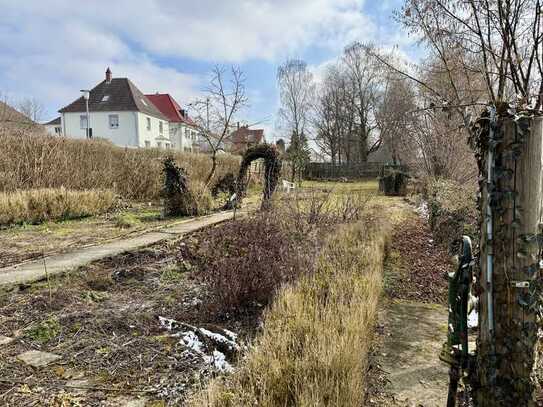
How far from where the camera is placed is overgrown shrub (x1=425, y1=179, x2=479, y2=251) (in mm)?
5887

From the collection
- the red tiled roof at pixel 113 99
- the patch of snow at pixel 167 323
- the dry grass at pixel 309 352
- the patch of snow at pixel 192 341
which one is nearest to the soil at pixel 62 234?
the patch of snow at pixel 167 323

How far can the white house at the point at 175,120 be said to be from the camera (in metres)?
40.2

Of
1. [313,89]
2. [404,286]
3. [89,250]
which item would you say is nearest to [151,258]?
[89,250]

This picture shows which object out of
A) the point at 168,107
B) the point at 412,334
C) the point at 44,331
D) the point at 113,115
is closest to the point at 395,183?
the point at 412,334

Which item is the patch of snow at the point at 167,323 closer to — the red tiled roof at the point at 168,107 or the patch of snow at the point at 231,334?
the patch of snow at the point at 231,334

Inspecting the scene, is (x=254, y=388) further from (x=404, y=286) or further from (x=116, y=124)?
(x=116, y=124)

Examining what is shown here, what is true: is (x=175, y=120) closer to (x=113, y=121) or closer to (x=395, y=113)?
(x=113, y=121)

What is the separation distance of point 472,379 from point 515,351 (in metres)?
Result: 0.25

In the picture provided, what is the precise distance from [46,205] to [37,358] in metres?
7.37

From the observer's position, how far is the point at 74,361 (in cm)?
241


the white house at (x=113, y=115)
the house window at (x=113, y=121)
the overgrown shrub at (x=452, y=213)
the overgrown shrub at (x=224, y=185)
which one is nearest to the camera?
the overgrown shrub at (x=452, y=213)

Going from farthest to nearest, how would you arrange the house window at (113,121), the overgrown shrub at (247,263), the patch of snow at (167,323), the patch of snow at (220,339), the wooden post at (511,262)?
the house window at (113,121) < the overgrown shrub at (247,263) < the patch of snow at (167,323) < the patch of snow at (220,339) < the wooden post at (511,262)

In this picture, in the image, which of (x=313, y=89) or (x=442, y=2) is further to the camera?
(x=313, y=89)

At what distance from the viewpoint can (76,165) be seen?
36.4 feet
